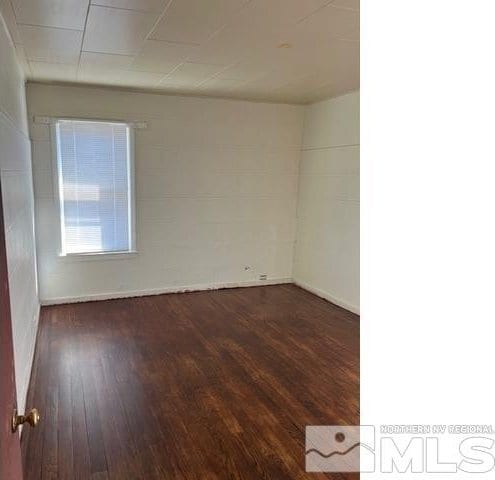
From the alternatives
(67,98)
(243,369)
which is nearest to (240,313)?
(243,369)

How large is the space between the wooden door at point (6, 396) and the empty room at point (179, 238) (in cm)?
1

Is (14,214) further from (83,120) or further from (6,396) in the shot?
(83,120)

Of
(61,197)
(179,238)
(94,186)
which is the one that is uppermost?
(94,186)

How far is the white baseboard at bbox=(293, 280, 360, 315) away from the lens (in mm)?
4726

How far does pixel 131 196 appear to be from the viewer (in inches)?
194

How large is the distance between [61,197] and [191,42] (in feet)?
8.38

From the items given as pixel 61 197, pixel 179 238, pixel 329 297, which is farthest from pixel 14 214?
pixel 329 297

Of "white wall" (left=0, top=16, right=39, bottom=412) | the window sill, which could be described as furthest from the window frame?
"white wall" (left=0, top=16, right=39, bottom=412)

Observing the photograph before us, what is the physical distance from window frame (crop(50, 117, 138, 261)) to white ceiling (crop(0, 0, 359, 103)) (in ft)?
1.49

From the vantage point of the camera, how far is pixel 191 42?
292 centimetres
